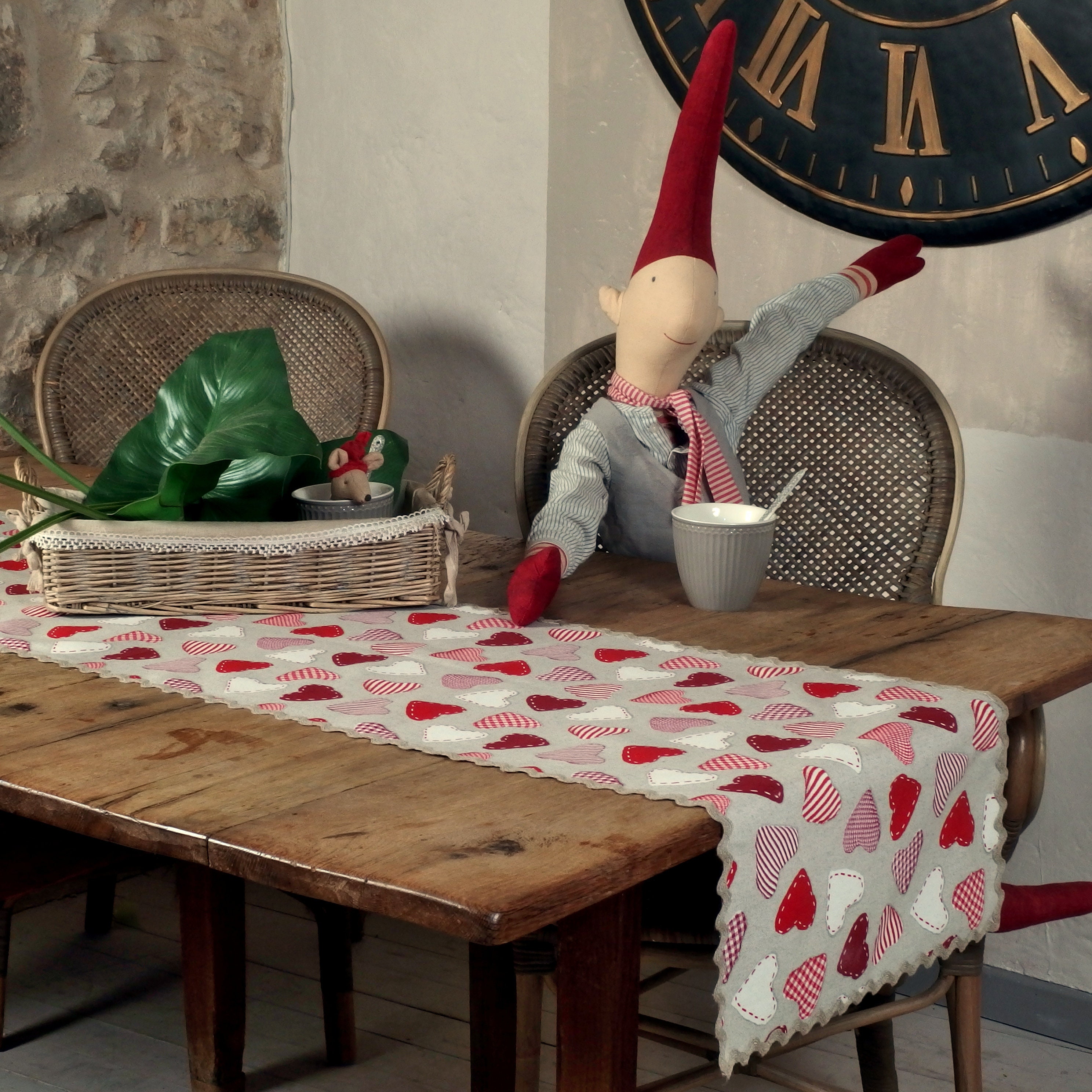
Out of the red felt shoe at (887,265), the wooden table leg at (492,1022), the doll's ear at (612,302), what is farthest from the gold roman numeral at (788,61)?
the wooden table leg at (492,1022)

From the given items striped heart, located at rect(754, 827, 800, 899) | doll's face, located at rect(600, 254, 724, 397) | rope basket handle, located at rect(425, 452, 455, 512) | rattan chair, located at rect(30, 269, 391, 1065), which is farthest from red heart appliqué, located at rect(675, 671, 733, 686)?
rattan chair, located at rect(30, 269, 391, 1065)

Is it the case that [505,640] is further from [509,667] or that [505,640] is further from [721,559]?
[721,559]

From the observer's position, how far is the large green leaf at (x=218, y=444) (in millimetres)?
1270

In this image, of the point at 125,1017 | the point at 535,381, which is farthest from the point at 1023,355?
the point at 125,1017

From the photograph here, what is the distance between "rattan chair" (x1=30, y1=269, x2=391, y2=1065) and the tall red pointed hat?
31.6 inches

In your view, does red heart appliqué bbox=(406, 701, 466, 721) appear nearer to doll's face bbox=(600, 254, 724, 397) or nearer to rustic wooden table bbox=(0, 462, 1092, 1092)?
rustic wooden table bbox=(0, 462, 1092, 1092)

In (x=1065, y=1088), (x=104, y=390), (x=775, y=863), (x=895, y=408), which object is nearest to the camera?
(x=775, y=863)

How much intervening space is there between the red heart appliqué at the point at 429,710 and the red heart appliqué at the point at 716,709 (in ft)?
0.51

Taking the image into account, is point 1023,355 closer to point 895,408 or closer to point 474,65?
point 895,408

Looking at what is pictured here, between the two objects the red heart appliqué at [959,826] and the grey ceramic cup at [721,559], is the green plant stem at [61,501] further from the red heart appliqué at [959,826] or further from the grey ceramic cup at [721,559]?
the red heart appliqué at [959,826]

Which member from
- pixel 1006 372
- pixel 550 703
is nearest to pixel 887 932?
pixel 550 703

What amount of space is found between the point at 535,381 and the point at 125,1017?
44.5 inches

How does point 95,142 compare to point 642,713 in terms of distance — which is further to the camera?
point 95,142

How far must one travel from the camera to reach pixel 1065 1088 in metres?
1.83
